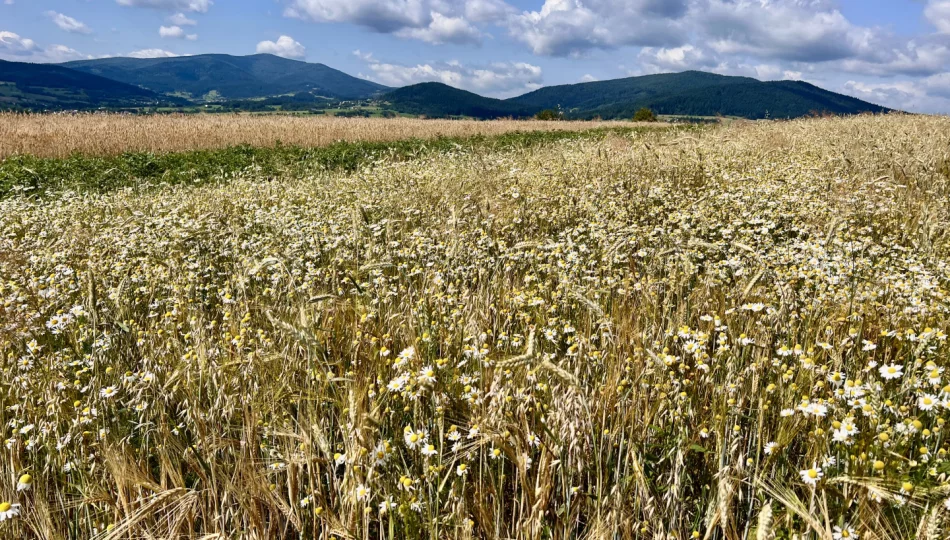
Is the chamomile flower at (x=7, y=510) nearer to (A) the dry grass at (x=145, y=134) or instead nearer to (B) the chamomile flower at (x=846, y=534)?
(B) the chamomile flower at (x=846, y=534)

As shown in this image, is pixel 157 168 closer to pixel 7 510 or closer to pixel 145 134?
pixel 145 134

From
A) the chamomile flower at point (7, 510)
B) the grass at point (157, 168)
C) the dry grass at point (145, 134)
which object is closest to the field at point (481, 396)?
the chamomile flower at point (7, 510)

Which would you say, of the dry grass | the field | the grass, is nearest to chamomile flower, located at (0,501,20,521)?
the field

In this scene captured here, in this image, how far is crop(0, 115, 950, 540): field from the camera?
2088 mm

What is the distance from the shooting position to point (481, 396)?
8.35 ft

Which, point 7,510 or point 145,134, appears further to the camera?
point 145,134

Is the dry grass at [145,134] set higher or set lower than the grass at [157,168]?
higher

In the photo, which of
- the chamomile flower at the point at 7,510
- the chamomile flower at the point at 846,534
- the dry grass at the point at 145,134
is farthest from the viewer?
the dry grass at the point at 145,134

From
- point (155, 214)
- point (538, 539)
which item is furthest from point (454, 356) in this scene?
point (155, 214)

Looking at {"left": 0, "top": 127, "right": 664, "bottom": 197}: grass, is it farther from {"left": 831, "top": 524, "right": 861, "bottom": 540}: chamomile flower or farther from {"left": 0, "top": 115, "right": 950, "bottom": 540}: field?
{"left": 831, "top": 524, "right": 861, "bottom": 540}: chamomile flower

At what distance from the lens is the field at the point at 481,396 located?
2088 mm

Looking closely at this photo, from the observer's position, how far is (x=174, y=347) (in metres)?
3.39

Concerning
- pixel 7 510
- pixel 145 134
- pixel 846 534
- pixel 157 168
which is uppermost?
pixel 145 134

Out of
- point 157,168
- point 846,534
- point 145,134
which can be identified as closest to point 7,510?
point 846,534
